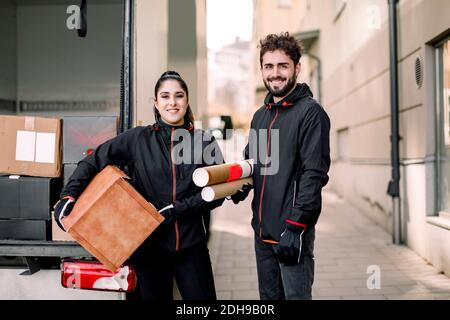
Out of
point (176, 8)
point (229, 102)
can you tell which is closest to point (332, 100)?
point (176, 8)

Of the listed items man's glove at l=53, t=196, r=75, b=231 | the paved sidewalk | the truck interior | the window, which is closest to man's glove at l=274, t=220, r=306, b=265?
man's glove at l=53, t=196, r=75, b=231

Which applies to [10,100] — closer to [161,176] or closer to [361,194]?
[161,176]

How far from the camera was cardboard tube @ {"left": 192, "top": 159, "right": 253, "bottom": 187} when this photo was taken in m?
2.03

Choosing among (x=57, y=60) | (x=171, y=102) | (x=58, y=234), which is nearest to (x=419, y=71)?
(x=171, y=102)

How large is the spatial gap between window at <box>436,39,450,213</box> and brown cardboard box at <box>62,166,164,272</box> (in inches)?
142

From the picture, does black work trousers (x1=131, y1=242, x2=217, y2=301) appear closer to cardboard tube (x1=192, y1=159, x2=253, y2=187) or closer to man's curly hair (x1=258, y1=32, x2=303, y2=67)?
cardboard tube (x1=192, y1=159, x2=253, y2=187)

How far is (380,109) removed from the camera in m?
6.78

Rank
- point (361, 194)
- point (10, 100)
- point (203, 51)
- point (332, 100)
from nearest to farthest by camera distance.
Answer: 1. point (203, 51)
2. point (10, 100)
3. point (361, 194)
4. point (332, 100)

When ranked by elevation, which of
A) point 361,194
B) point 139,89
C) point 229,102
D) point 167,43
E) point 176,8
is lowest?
point 361,194

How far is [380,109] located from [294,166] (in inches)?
199

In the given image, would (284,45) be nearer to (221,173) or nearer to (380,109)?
(221,173)

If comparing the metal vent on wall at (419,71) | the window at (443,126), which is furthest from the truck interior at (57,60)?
the window at (443,126)
